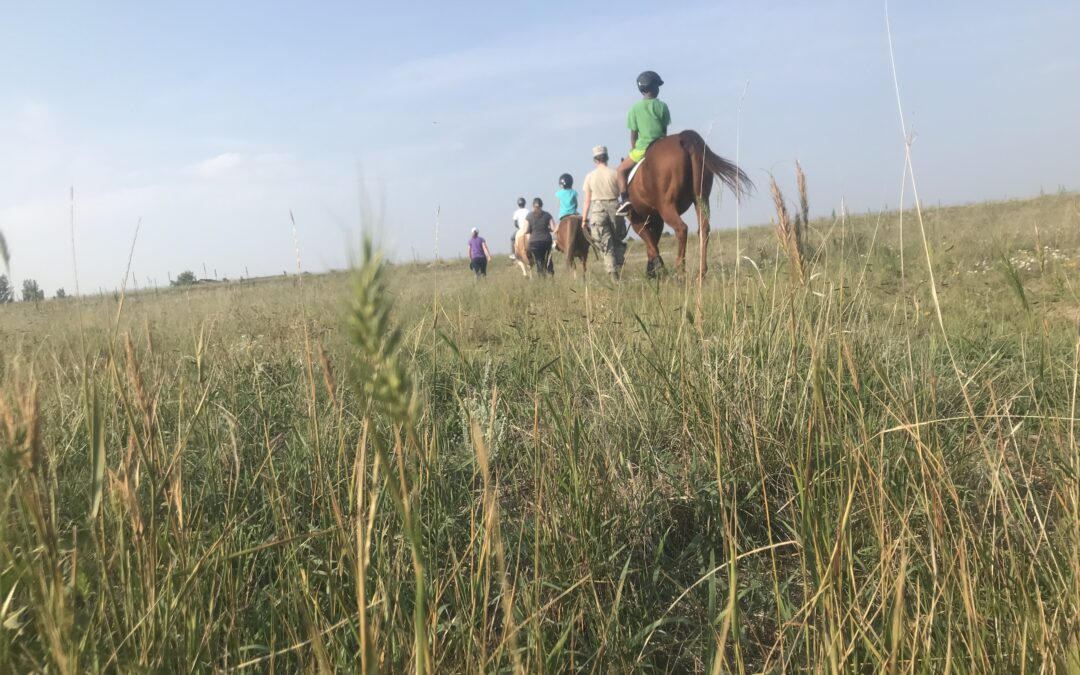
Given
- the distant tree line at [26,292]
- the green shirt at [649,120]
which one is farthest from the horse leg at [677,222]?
the distant tree line at [26,292]

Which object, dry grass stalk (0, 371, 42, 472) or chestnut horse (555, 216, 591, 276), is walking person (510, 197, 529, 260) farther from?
dry grass stalk (0, 371, 42, 472)

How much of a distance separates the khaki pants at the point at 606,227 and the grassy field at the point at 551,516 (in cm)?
591

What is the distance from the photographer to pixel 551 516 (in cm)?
145

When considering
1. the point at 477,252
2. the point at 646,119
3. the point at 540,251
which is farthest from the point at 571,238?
the point at 477,252

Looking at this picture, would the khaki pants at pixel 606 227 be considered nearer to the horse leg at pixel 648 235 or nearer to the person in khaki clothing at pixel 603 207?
the person in khaki clothing at pixel 603 207

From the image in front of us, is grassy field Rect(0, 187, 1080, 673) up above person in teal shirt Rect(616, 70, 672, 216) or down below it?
below

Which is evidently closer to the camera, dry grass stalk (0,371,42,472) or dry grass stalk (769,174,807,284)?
dry grass stalk (0,371,42,472)

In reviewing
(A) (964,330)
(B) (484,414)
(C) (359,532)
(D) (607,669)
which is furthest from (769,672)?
(A) (964,330)

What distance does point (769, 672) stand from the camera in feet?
3.49

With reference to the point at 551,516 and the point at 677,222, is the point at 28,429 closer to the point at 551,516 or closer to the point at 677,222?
the point at 551,516

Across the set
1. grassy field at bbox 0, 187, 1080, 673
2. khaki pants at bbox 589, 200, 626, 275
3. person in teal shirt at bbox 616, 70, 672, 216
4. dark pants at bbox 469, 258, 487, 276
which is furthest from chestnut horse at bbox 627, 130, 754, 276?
dark pants at bbox 469, 258, 487, 276

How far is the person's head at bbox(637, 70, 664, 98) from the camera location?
771 centimetres

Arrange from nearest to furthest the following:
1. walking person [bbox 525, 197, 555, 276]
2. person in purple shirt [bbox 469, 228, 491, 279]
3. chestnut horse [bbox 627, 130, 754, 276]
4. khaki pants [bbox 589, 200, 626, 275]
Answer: chestnut horse [bbox 627, 130, 754, 276]
khaki pants [bbox 589, 200, 626, 275]
walking person [bbox 525, 197, 555, 276]
person in purple shirt [bbox 469, 228, 491, 279]

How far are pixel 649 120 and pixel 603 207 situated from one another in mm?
1286
